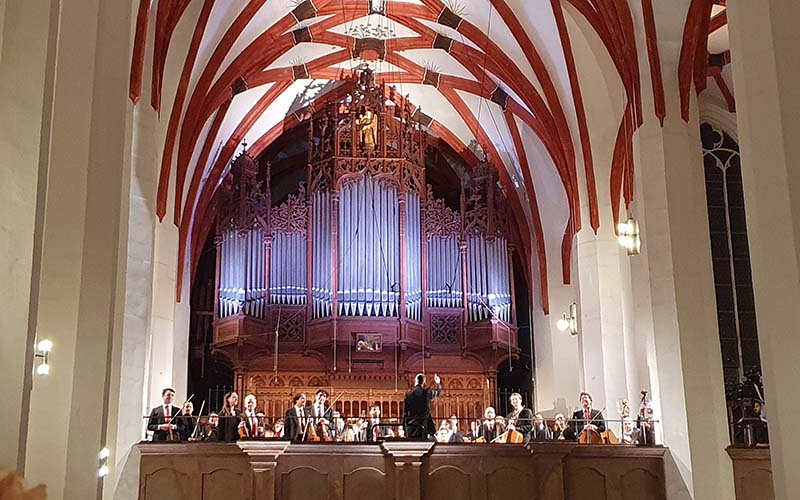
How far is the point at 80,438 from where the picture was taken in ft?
27.6

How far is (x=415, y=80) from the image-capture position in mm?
21906

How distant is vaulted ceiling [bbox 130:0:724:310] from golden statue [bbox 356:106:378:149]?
57.6 inches

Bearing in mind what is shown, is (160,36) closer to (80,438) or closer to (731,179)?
(80,438)

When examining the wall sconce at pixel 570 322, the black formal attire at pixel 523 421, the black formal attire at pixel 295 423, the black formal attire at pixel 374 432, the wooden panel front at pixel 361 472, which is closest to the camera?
the wooden panel front at pixel 361 472

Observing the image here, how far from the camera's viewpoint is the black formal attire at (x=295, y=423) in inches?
521

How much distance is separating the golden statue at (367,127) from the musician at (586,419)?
7758mm

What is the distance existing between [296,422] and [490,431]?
263 cm

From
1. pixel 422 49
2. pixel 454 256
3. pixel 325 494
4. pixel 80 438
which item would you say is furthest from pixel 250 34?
pixel 80 438

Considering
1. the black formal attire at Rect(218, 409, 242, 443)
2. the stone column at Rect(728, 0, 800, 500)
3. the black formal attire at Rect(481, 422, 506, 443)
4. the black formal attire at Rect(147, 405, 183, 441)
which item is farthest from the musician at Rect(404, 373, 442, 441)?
the stone column at Rect(728, 0, 800, 500)

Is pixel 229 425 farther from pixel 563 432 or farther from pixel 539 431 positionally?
pixel 563 432

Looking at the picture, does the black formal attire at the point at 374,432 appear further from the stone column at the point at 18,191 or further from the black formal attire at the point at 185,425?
the stone column at the point at 18,191

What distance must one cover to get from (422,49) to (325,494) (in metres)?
11.0

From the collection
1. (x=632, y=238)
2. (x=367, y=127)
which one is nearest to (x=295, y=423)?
(x=632, y=238)

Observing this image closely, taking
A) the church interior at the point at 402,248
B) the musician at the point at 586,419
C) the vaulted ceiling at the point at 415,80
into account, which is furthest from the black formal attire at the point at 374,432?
the vaulted ceiling at the point at 415,80
